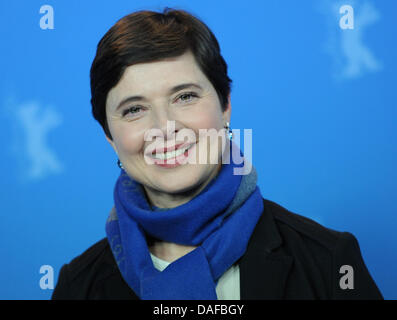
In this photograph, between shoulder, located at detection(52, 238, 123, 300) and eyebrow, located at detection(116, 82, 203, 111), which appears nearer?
eyebrow, located at detection(116, 82, 203, 111)

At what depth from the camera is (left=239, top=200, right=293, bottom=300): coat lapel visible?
151 centimetres

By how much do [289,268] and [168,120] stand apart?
52 centimetres

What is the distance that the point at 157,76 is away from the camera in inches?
58.1

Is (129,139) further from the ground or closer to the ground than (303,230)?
further from the ground
